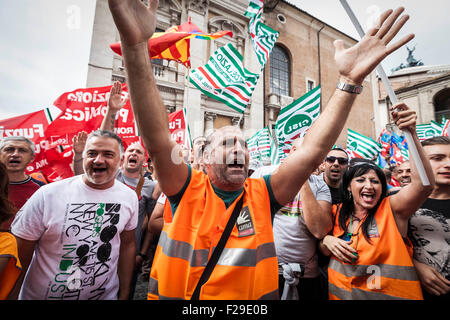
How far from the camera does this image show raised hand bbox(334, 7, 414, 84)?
3.96 ft

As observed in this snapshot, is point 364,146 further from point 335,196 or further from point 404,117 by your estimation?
point 404,117

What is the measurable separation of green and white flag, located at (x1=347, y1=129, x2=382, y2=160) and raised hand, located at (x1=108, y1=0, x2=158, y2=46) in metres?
5.53

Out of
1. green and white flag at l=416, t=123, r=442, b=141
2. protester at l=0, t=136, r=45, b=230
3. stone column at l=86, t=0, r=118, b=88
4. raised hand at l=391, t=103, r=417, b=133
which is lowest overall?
protester at l=0, t=136, r=45, b=230

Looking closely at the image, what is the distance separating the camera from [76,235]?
5.39ft

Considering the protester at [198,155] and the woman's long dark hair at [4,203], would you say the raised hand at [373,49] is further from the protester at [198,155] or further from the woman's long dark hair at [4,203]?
the woman's long dark hair at [4,203]

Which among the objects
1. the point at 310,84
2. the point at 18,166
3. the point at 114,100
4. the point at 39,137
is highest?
the point at 310,84

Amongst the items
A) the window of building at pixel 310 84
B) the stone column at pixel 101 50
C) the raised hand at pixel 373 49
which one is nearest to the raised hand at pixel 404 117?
the raised hand at pixel 373 49

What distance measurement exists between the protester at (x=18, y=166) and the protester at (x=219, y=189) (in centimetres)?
209

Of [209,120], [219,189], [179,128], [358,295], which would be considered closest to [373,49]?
[219,189]

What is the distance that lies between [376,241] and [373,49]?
50.4 inches

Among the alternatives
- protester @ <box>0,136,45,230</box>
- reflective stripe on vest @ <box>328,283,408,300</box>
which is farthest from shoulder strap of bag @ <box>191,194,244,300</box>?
protester @ <box>0,136,45,230</box>

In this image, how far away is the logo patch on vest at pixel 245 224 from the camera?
1.25 metres

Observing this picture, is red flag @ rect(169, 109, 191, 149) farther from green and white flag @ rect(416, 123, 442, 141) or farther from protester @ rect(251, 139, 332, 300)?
green and white flag @ rect(416, 123, 442, 141)
